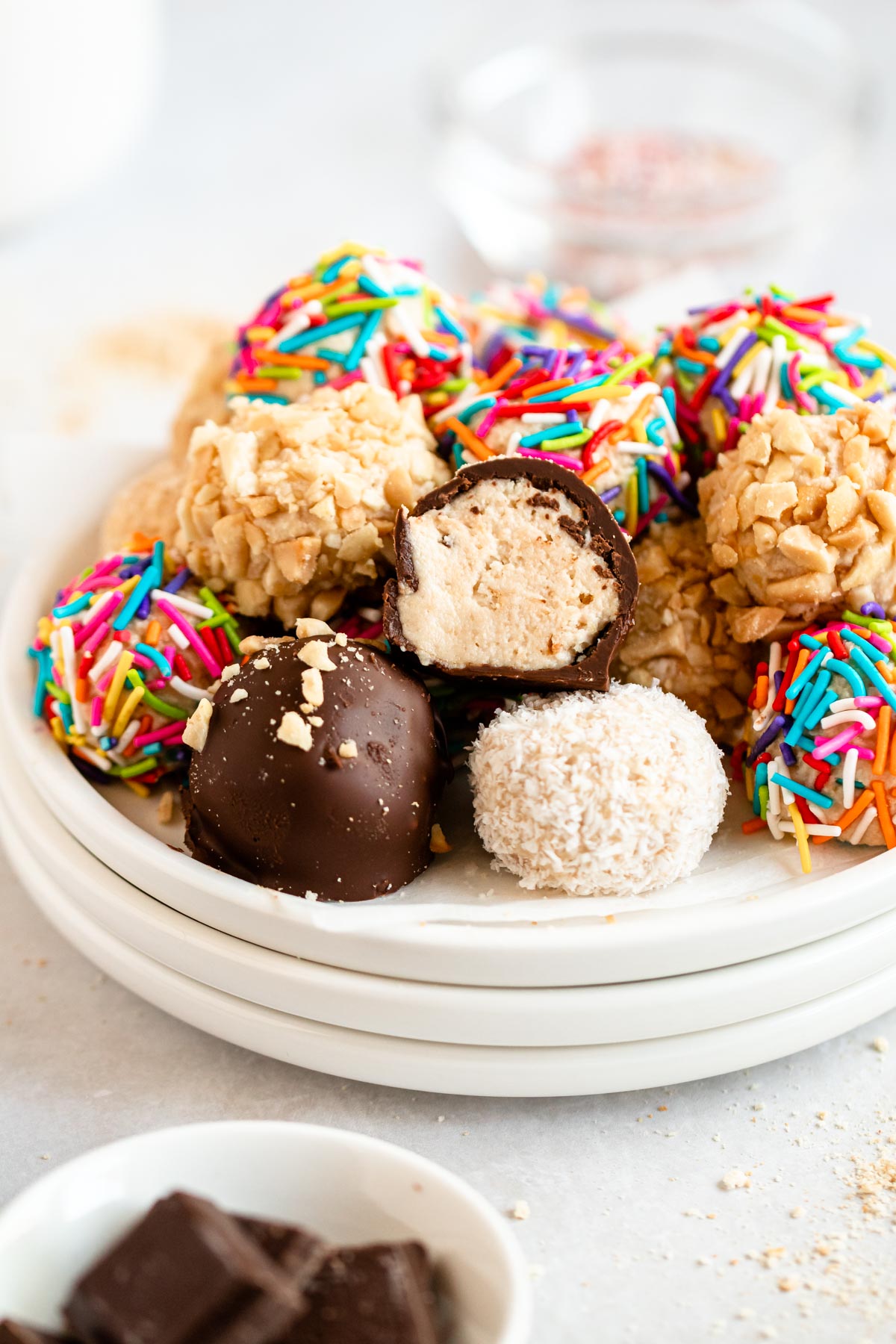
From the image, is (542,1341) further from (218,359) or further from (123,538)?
(218,359)

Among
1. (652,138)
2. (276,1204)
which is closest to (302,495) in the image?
(276,1204)

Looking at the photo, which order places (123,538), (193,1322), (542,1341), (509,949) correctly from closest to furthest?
(193,1322), (542,1341), (509,949), (123,538)

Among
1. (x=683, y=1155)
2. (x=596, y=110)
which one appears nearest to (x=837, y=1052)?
(x=683, y=1155)

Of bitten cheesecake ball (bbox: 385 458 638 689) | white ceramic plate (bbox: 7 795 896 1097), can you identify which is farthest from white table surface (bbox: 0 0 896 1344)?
bitten cheesecake ball (bbox: 385 458 638 689)

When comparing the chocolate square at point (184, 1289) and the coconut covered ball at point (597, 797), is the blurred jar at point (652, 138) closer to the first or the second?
the coconut covered ball at point (597, 797)

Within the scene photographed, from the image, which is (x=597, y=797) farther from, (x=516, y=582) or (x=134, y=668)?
(x=134, y=668)

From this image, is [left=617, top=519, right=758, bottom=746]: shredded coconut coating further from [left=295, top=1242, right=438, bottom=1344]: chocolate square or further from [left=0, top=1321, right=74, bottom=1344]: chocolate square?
[left=0, top=1321, right=74, bottom=1344]: chocolate square
